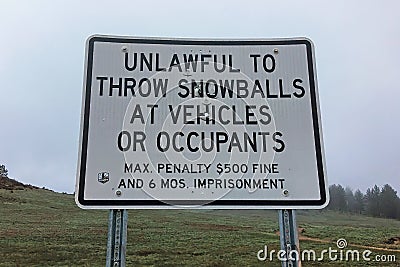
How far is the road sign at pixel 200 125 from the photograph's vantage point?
204 cm

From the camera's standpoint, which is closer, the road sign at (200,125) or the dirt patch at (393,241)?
the road sign at (200,125)

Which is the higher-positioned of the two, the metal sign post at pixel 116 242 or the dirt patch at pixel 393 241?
the metal sign post at pixel 116 242

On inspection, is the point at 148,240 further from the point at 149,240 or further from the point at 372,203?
the point at 372,203

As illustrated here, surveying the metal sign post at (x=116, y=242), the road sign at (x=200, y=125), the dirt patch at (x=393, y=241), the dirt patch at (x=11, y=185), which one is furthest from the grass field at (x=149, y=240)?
the metal sign post at (x=116, y=242)

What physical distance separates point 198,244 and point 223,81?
55.1ft

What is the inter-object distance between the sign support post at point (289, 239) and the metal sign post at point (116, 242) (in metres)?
0.72

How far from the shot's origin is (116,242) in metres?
1.90

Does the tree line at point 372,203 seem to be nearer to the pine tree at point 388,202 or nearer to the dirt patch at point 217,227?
the pine tree at point 388,202

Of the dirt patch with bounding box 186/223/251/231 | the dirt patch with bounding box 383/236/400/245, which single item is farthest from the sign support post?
the dirt patch with bounding box 186/223/251/231

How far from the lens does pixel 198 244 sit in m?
18.3

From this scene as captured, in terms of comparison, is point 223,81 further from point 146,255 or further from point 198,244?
point 198,244

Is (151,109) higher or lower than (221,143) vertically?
higher

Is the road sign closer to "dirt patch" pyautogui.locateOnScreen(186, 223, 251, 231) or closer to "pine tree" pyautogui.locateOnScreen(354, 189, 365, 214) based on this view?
"dirt patch" pyautogui.locateOnScreen(186, 223, 251, 231)

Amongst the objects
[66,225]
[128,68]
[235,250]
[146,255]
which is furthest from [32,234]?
[128,68]
